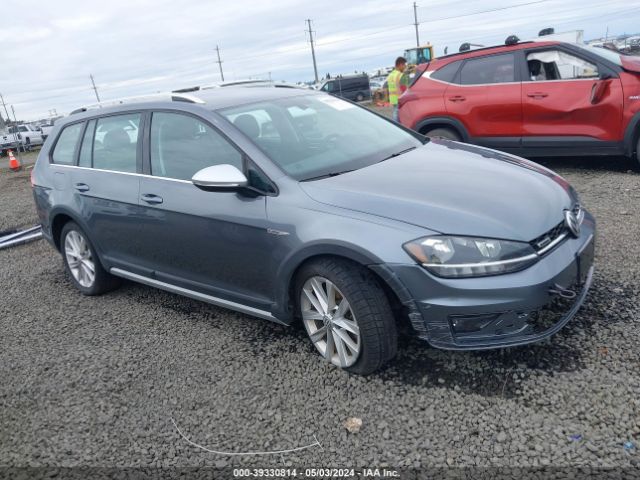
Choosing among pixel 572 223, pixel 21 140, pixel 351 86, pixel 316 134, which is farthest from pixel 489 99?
pixel 351 86

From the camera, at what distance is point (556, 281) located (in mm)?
2652

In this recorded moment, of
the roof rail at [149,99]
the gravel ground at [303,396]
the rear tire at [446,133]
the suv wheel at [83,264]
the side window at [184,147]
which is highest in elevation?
the roof rail at [149,99]

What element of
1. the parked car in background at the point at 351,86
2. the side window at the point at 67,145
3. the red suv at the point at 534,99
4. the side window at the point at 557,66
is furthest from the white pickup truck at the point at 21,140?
the side window at the point at 557,66

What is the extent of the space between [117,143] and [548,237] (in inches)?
127

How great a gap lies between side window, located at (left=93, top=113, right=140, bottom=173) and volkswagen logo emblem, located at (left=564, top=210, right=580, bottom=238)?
115 inches

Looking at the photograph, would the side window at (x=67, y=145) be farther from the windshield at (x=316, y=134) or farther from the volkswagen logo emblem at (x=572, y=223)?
the volkswagen logo emblem at (x=572, y=223)

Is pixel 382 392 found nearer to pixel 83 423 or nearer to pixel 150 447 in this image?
pixel 150 447

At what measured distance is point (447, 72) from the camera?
24.8ft

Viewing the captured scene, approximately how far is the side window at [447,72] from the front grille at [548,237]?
5.11 metres

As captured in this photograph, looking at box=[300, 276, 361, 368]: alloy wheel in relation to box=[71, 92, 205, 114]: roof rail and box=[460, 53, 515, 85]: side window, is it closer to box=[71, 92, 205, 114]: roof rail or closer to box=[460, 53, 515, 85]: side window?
box=[71, 92, 205, 114]: roof rail

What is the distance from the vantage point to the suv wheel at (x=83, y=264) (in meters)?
→ 4.64

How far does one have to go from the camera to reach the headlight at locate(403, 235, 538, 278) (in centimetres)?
259

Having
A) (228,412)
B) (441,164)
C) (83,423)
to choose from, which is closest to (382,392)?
(228,412)

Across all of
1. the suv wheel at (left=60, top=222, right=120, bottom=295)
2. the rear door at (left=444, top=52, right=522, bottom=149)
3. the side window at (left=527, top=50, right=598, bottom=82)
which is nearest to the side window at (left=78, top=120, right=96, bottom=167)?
the suv wheel at (left=60, top=222, right=120, bottom=295)
